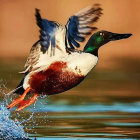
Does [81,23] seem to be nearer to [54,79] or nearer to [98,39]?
[98,39]

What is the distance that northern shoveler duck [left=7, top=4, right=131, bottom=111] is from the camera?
8.52 meters

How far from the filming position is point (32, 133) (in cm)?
891

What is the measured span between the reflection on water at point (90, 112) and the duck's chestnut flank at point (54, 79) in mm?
528

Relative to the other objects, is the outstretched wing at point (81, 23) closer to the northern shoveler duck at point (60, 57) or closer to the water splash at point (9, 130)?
the northern shoveler duck at point (60, 57)

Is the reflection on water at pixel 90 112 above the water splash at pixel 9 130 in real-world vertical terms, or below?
below

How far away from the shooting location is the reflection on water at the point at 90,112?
891 centimetres

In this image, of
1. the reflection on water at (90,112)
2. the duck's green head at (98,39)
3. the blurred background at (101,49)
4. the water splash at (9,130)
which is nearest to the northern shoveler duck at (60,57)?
the duck's green head at (98,39)

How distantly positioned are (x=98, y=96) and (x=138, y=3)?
9.92 m

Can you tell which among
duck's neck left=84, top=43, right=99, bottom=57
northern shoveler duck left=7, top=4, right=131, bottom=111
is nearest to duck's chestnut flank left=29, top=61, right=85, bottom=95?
northern shoveler duck left=7, top=4, right=131, bottom=111

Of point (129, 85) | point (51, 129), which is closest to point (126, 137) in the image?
point (51, 129)

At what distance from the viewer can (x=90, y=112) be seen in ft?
35.7

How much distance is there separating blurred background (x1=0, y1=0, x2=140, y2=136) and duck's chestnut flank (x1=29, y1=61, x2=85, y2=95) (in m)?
4.23

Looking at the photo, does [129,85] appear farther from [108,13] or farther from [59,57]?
[108,13]

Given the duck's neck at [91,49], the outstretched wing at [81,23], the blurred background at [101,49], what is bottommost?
the blurred background at [101,49]
